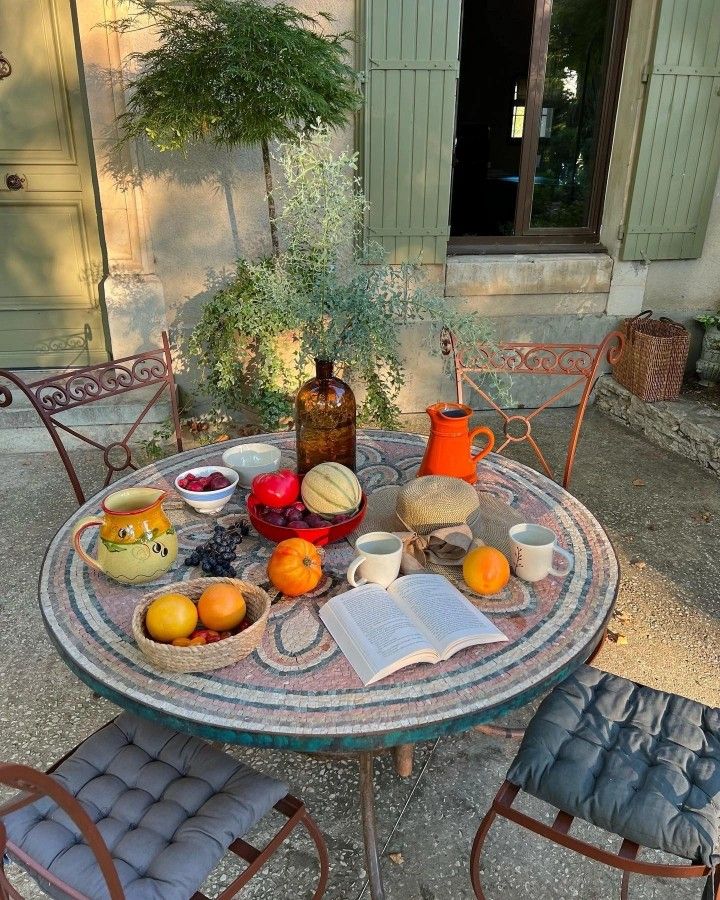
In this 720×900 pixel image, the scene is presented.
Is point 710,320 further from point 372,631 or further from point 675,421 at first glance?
point 372,631

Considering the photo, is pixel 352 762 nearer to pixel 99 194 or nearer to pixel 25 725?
pixel 25 725

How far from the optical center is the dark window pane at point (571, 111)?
168 inches

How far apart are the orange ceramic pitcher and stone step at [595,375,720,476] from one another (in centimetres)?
258

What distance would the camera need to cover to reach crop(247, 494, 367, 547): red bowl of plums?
1648 mm

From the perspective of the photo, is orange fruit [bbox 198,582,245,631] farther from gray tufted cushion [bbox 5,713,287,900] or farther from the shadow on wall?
the shadow on wall

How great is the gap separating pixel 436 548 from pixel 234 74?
2.33m

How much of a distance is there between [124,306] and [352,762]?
2915mm

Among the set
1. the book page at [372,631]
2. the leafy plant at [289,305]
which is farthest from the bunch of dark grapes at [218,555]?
the leafy plant at [289,305]

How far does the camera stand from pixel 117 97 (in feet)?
11.8

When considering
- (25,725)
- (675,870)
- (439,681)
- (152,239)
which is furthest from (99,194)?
(675,870)

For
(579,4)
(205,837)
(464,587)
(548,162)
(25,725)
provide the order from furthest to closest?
(548,162)
(579,4)
(25,725)
(464,587)
(205,837)

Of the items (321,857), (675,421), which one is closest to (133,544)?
(321,857)

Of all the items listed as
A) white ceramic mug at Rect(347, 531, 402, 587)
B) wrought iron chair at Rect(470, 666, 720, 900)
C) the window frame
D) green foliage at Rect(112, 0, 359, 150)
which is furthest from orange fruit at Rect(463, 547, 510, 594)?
the window frame

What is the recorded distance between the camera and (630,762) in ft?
4.59
